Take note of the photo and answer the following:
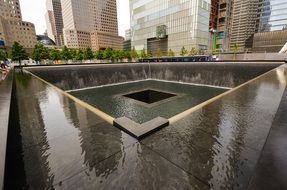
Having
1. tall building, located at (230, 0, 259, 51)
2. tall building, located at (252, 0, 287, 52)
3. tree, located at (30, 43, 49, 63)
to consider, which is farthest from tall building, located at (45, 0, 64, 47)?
tall building, located at (252, 0, 287, 52)

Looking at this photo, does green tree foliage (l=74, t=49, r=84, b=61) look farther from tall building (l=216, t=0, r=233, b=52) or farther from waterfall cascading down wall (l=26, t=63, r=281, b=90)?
tall building (l=216, t=0, r=233, b=52)

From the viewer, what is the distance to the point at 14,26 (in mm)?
63000

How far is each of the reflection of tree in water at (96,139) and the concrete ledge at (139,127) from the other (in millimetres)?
108

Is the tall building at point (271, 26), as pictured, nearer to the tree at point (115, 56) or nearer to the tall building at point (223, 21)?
the tall building at point (223, 21)

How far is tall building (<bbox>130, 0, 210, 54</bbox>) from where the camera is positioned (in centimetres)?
4003

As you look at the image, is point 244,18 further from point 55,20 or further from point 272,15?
point 55,20

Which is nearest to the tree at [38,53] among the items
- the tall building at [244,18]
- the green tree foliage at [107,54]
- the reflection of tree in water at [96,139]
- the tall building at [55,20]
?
the green tree foliage at [107,54]

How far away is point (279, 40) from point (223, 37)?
633 inches

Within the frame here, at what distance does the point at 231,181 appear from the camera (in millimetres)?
1160

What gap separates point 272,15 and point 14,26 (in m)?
102

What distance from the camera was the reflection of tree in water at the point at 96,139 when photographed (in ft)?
4.56

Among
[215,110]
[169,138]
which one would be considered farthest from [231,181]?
[215,110]

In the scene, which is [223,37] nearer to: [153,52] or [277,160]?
[153,52]

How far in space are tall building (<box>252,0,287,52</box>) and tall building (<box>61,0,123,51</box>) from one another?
7417cm
